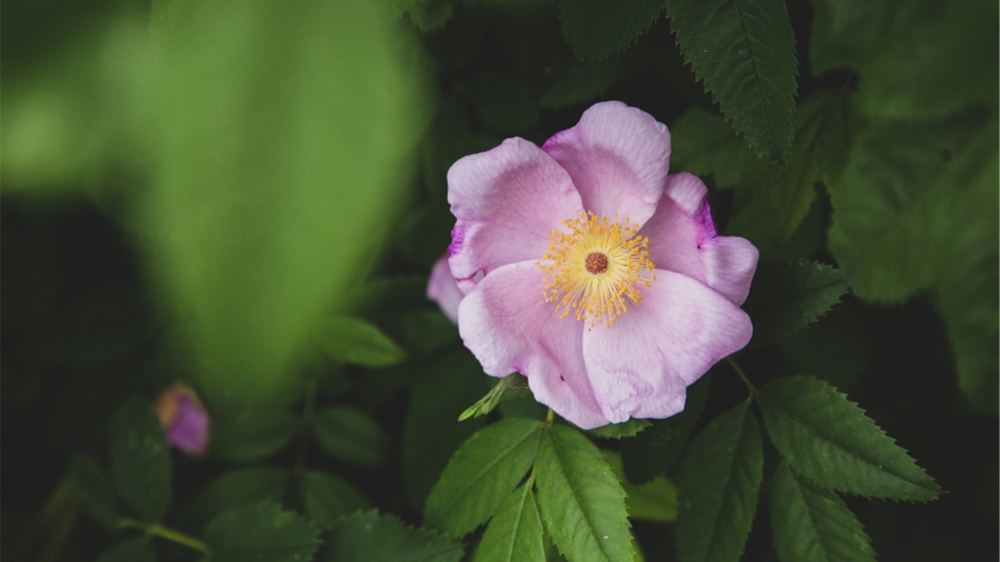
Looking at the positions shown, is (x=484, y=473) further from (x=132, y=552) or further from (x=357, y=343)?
(x=132, y=552)

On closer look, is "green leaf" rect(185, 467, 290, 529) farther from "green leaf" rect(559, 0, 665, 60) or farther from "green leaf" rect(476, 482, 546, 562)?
"green leaf" rect(559, 0, 665, 60)

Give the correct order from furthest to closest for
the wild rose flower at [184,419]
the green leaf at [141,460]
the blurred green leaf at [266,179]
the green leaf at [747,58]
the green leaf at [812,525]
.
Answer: the wild rose flower at [184,419], the green leaf at [141,460], the green leaf at [812,525], the green leaf at [747,58], the blurred green leaf at [266,179]

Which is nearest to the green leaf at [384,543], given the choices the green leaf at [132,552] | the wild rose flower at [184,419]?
the green leaf at [132,552]

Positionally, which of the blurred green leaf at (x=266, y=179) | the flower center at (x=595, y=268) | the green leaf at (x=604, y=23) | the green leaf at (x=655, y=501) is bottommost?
the green leaf at (x=655, y=501)

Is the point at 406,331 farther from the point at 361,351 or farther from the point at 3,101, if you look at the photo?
the point at 3,101

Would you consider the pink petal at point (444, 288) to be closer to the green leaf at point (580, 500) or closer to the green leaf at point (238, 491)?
the green leaf at point (580, 500)

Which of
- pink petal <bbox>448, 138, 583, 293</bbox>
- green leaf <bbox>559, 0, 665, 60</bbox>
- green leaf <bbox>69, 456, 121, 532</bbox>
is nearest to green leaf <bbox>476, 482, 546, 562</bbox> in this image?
pink petal <bbox>448, 138, 583, 293</bbox>

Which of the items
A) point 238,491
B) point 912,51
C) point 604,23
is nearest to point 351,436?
point 238,491
